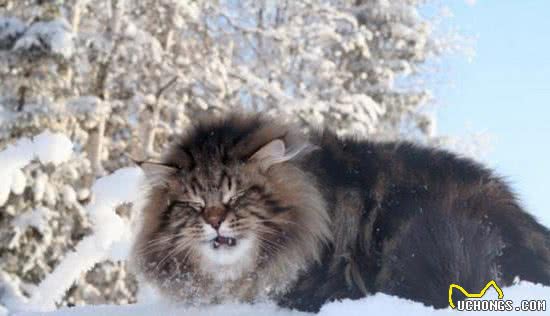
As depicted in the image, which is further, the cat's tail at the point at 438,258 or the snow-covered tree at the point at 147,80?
the snow-covered tree at the point at 147,80

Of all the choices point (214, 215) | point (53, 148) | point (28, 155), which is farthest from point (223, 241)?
point (28, 155)

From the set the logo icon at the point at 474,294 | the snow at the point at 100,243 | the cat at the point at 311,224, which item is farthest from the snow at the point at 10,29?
the logo icon at the point at 474,294

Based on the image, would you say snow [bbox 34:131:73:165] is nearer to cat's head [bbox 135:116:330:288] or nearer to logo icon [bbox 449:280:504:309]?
cat's head [bbox 135:116:330:288]

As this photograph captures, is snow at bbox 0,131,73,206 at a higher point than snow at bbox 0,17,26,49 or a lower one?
lower

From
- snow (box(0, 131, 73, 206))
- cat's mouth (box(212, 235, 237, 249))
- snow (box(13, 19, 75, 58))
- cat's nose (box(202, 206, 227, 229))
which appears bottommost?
snow (box(0, 131, 73, 206))

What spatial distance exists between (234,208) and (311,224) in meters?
0.51

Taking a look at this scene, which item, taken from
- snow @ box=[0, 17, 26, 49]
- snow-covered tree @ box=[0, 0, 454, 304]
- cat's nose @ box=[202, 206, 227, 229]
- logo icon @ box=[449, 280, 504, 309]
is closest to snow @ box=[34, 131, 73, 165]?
snow-covered tree @ box=[0, 0, 454, 304]

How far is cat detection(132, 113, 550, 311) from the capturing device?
10.8 feet

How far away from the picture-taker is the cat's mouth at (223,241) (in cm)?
331

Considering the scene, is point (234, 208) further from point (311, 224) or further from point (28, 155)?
point (28, 155)

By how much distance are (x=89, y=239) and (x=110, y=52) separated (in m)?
4.77

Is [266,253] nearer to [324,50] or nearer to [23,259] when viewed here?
[23,259]

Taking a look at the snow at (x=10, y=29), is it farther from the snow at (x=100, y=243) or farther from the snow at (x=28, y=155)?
the snow at (x=100, y=243)

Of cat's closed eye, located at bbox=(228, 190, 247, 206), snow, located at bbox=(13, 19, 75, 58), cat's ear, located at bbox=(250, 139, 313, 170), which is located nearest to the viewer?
cat's closed eye, located at bbox=(228, 190, 247, 206)
